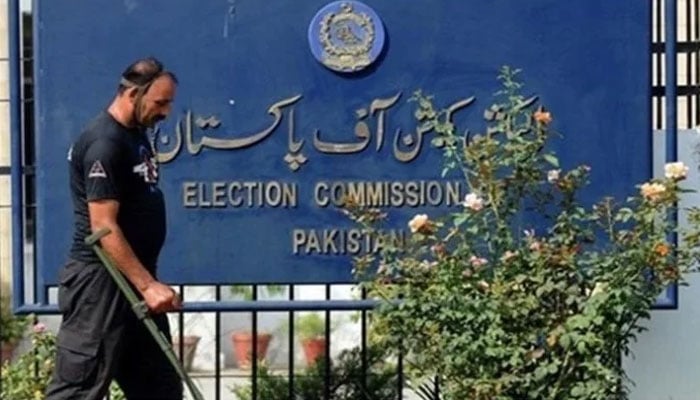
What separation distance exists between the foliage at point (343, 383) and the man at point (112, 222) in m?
1.70

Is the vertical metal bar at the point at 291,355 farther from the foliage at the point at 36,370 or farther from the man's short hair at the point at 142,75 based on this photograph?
the man's short hair at the point at 142,75

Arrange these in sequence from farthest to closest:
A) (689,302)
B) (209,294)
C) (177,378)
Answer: (209,294) → (689,302) → (177,378)

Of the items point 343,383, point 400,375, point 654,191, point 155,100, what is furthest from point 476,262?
point 343,383

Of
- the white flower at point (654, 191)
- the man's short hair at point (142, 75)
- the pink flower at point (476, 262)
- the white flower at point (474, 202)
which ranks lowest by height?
the pink flower at point (476, 262)

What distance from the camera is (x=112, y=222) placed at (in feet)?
19.9

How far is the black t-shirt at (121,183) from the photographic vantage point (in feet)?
20.0

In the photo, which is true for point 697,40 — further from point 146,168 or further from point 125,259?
point 125,259

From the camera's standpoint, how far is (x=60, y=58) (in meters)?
7.25

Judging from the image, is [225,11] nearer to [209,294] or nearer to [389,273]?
[389,273]

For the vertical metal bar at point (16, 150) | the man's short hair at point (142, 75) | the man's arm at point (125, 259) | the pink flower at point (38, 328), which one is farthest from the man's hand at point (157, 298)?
the pink flower at point (38, 328)

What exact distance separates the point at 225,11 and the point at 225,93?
0.33 metres

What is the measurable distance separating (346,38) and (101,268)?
163cm

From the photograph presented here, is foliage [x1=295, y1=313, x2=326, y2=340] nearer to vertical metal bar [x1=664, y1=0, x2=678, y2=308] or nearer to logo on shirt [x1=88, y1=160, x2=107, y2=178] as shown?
vertical metal bar [x1=664, y1=0, x2=678, y2=308]

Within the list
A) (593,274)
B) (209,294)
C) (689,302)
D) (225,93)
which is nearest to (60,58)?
(225,93)
